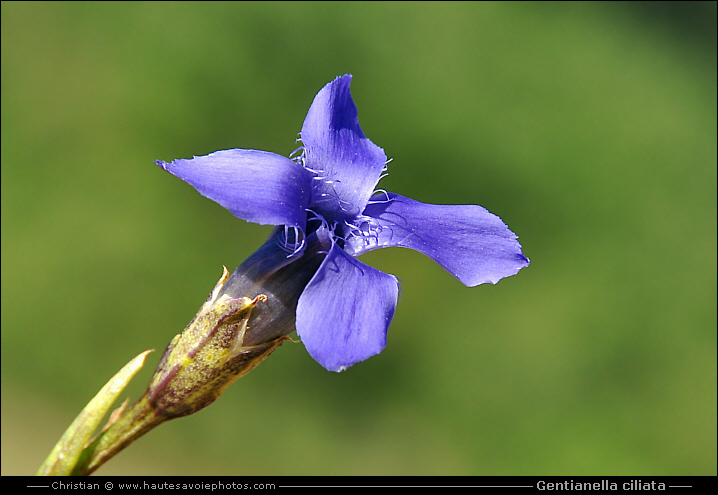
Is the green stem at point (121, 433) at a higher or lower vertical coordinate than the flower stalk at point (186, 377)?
lower

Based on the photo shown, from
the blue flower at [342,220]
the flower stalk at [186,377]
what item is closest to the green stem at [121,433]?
the flower stalk at [186,377]

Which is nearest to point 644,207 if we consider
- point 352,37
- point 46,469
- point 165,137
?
point 352,37

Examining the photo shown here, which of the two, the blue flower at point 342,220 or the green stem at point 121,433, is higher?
the blue flower at point 342,220

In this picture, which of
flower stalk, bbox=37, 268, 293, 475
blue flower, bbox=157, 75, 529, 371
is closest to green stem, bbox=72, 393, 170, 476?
flower stalk, bbox=37, 268, 293, 475

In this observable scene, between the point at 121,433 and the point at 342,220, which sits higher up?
the point at 342,220

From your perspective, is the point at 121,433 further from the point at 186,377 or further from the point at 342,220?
the point at 342,220

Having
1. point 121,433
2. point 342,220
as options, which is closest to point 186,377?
point 121,433

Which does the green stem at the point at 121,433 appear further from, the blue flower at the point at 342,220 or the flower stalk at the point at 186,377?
the blue flower at the point at 342,220

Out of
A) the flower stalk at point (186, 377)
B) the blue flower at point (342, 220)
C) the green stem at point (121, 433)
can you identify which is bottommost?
the green stem at point (121, 433)
